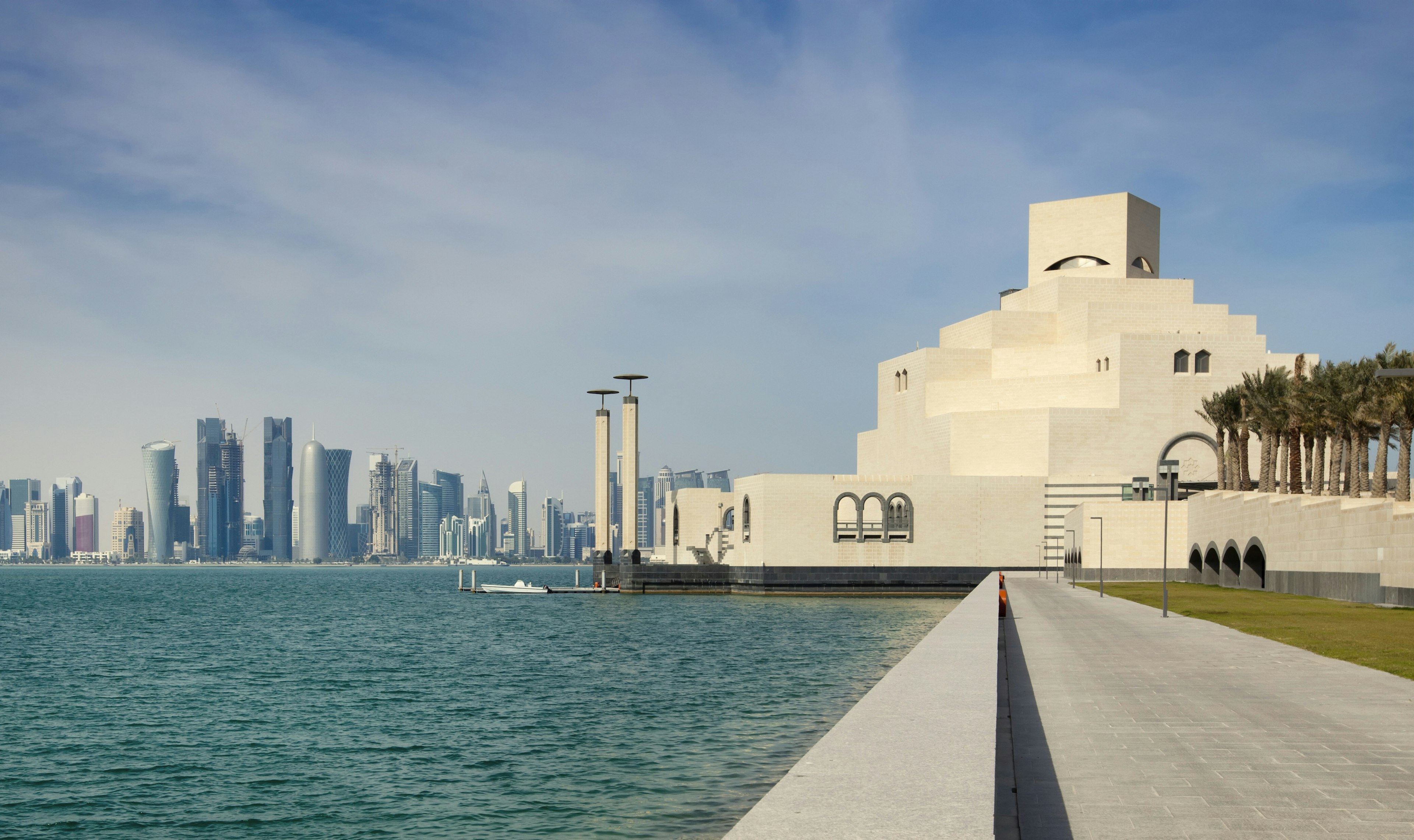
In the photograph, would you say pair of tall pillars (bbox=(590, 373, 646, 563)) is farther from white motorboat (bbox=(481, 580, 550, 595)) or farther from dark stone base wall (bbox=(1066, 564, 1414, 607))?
dark stone base wall (bbox=(1066, 564, 1414, 607))

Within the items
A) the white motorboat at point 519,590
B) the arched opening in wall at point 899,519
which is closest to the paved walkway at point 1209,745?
the arched opening in wall at point 899,519

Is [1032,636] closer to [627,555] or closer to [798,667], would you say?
[798,667]

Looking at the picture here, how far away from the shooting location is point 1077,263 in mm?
90125

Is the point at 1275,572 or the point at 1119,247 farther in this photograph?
the point at 1119,247

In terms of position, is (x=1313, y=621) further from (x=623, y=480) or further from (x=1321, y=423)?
(x=623, y=480)

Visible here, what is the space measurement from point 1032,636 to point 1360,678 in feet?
31.0

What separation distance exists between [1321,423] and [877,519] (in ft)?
102

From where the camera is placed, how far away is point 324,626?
5906cm

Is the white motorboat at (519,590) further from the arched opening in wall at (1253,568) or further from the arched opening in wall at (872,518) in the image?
the arched opening in wall at (1253,568)

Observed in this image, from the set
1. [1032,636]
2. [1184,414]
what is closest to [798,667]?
[1032,636]

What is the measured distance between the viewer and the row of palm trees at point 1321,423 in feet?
154

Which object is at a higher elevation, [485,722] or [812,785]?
[812,785]

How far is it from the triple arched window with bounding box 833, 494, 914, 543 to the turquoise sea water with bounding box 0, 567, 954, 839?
24.5m

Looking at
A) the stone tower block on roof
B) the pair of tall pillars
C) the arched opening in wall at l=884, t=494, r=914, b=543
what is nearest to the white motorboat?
the pair of tall pillars
